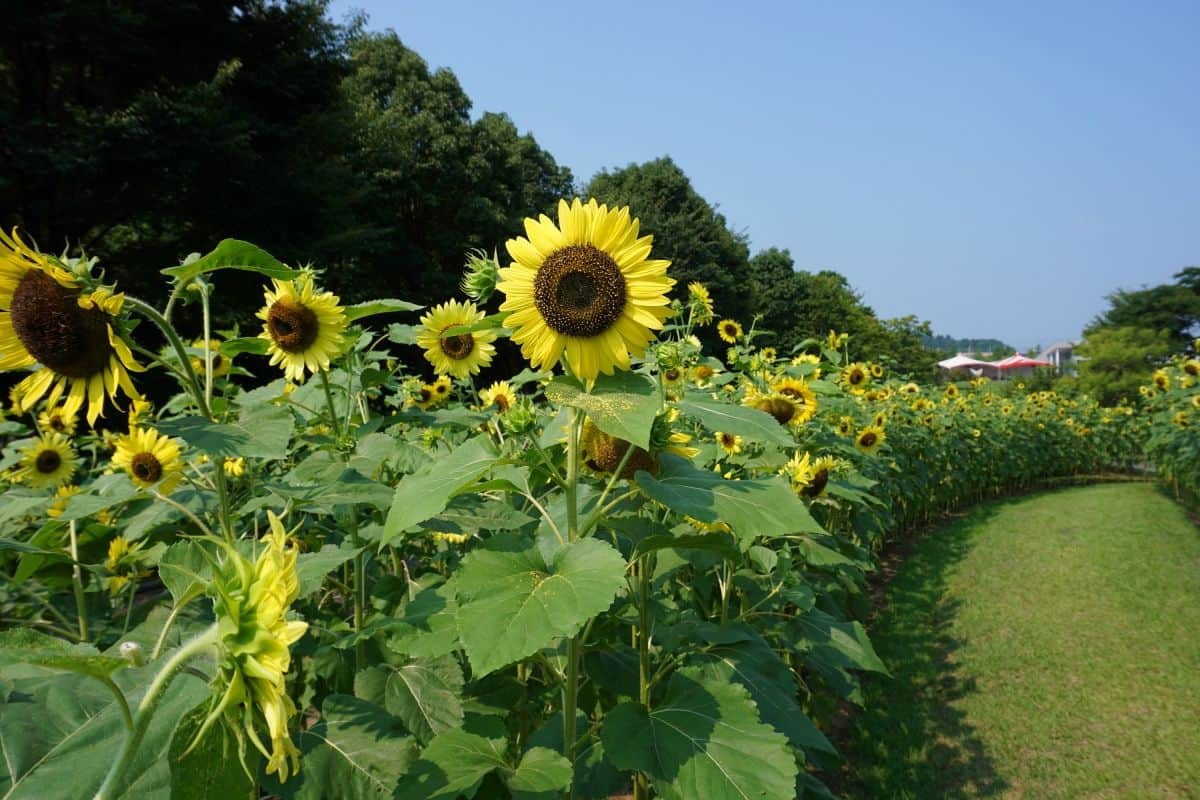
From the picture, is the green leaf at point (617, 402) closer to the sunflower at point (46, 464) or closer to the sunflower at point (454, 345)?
the sunflower at point (454, 345)

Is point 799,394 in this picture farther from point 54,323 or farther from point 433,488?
point 54,323

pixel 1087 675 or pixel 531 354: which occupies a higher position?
pixel 531 354

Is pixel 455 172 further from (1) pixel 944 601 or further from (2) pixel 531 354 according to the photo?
(2) pixel 531 354

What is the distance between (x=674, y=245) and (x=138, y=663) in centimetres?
3114

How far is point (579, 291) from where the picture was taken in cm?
146

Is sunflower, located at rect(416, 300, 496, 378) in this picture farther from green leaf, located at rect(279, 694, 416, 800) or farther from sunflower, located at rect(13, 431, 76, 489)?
sunflower, located at rect(13, 431, 76, 489)

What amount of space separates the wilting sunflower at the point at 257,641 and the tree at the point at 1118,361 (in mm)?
24285

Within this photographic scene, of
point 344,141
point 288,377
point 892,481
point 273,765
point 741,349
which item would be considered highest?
point 344,141

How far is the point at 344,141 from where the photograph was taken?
15.9 meters

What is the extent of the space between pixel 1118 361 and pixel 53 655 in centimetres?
2716

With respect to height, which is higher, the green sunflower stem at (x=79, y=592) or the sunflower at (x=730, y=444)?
the sunflower at (x=730, y=444)

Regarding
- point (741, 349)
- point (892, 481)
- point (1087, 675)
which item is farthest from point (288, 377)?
point (892, 481)

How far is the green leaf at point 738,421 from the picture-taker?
4.40 ft

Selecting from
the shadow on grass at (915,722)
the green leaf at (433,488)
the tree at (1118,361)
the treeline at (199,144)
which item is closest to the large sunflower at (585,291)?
the green leaf at (433,488)
